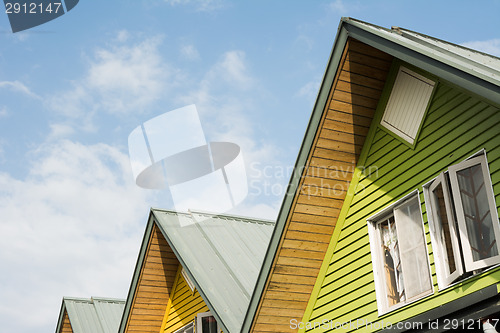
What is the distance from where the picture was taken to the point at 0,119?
1530 centimetres

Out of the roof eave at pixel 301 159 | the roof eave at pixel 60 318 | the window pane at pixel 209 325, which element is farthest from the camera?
the roof eave at pixel 60 318

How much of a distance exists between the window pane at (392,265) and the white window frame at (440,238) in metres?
0.91

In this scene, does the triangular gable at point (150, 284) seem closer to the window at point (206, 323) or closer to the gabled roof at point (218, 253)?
the gabled roof at point (218, 253)

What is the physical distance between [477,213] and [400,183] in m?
1.56

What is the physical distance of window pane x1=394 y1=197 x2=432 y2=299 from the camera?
25.2 ft

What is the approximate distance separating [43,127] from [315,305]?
26.1 ft

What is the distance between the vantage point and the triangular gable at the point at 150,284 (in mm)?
13812

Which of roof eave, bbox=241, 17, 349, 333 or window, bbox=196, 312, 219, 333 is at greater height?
roof eave, bbox=241, 17, 349, 333

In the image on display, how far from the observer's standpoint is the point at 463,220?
6930mm

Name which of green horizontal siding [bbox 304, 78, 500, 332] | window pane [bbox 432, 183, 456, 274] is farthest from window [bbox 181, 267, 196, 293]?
window pane [bbox 432, 183, 456, 274]

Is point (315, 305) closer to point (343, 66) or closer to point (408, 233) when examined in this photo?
point (408, 233)

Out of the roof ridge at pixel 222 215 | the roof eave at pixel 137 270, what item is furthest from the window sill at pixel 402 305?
the roof eave at pixel 137 270

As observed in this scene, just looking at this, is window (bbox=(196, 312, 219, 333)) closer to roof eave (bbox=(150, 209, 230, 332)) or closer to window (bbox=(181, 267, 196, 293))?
window (bbox=(181, 267, 196, 293))

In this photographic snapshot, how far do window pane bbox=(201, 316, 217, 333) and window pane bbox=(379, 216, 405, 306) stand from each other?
508 cm
